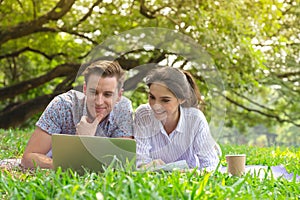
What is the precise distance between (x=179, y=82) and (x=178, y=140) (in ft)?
1.47

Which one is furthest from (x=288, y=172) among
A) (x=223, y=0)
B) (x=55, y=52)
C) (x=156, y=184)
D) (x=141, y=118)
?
(x=55, y=52)

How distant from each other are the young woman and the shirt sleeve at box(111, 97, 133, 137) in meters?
0.06

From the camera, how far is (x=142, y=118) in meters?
2.99

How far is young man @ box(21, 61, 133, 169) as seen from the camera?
2.89 metres

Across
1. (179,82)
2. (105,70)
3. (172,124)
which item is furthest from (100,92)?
(172,124)

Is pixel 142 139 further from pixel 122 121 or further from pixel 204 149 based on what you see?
pixel 204 149

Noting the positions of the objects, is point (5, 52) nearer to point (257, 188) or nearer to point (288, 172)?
point (288, 172)

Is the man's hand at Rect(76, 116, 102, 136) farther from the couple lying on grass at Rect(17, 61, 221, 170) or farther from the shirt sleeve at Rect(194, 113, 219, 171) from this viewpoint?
the shirt sleeve at Rect(194, 113, 219, 171)

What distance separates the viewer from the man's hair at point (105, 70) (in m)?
2.87

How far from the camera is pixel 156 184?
1967 millimetres

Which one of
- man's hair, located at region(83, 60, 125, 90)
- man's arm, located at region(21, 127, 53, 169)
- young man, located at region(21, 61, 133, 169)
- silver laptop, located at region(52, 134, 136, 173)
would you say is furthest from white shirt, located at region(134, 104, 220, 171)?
man's arm, located at region(21, 127, 53, 169)

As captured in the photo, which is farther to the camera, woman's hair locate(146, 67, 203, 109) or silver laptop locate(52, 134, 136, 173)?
woman's hair locate(146, 67, 203, 109)

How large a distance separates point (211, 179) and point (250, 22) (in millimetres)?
5563

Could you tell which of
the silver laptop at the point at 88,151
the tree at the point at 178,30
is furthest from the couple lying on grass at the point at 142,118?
the tree at the point at 178,30
